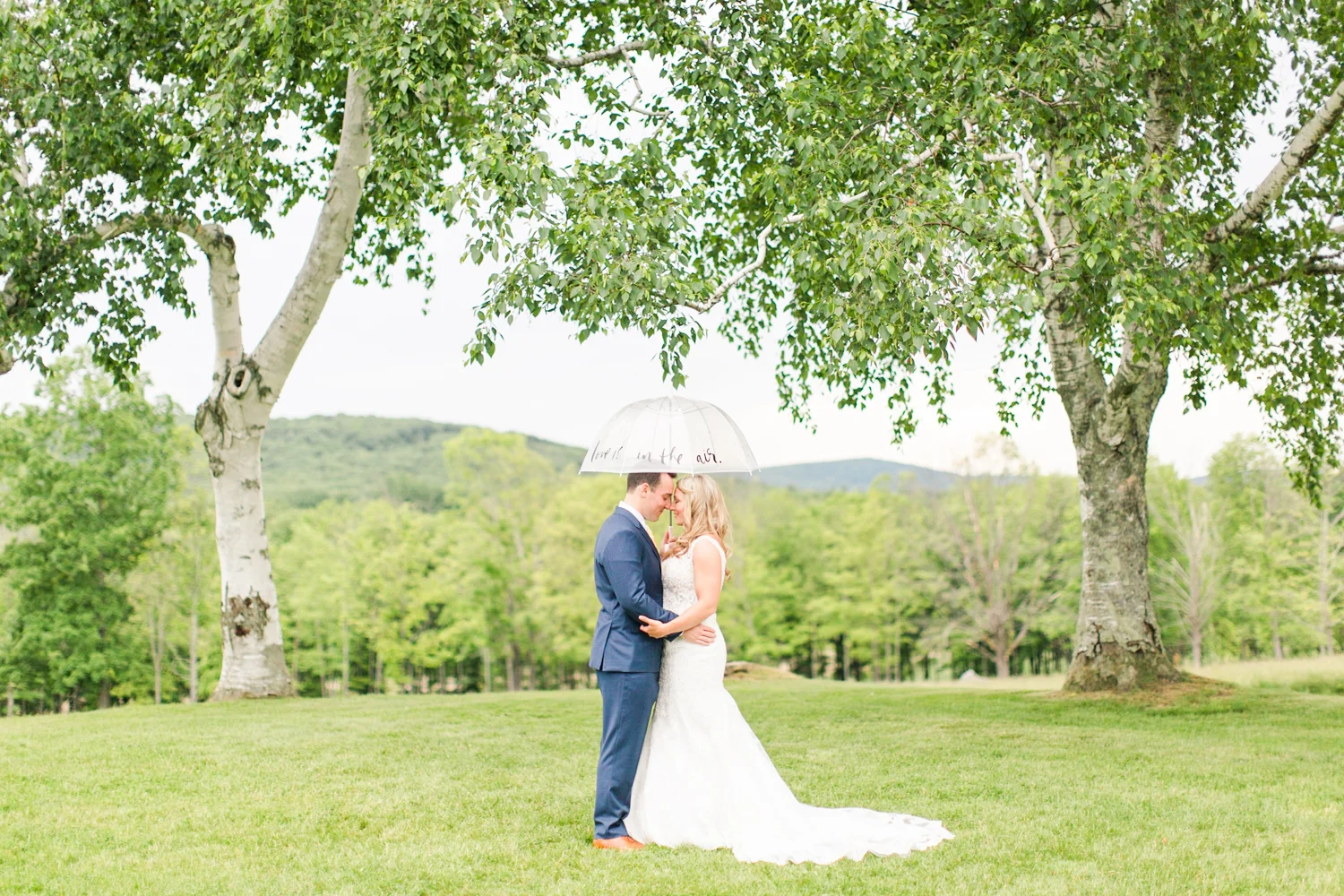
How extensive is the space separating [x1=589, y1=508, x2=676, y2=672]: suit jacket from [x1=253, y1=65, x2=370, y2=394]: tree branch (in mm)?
9680

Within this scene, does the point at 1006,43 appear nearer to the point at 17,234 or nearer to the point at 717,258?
the point at 717,258

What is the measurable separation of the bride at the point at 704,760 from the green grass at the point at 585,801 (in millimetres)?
266

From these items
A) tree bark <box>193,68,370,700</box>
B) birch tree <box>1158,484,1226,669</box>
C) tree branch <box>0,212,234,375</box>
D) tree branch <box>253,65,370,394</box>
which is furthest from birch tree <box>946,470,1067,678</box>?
tree branch <box>0,212,234,375</box>

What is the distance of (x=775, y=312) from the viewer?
15688mm

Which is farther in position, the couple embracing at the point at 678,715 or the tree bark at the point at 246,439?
the tree bark at the point at 246,439

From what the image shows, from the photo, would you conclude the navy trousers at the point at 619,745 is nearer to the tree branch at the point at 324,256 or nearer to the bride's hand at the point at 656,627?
the bride's hand at the point at 656,627

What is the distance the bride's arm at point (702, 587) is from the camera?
6.03 meters

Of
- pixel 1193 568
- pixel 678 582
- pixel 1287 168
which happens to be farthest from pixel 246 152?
pixel 1193 568

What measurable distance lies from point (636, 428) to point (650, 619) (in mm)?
1145

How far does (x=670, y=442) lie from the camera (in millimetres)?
6055

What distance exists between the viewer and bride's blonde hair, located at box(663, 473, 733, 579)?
6.15 meters

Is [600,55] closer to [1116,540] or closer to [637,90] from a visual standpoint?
[637,90]

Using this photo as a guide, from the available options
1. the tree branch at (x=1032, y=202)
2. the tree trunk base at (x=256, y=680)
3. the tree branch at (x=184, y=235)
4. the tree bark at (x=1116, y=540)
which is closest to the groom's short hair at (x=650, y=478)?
the tree branch at (x=1032, y=202)

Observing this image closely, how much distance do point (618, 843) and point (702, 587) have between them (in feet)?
5.11
